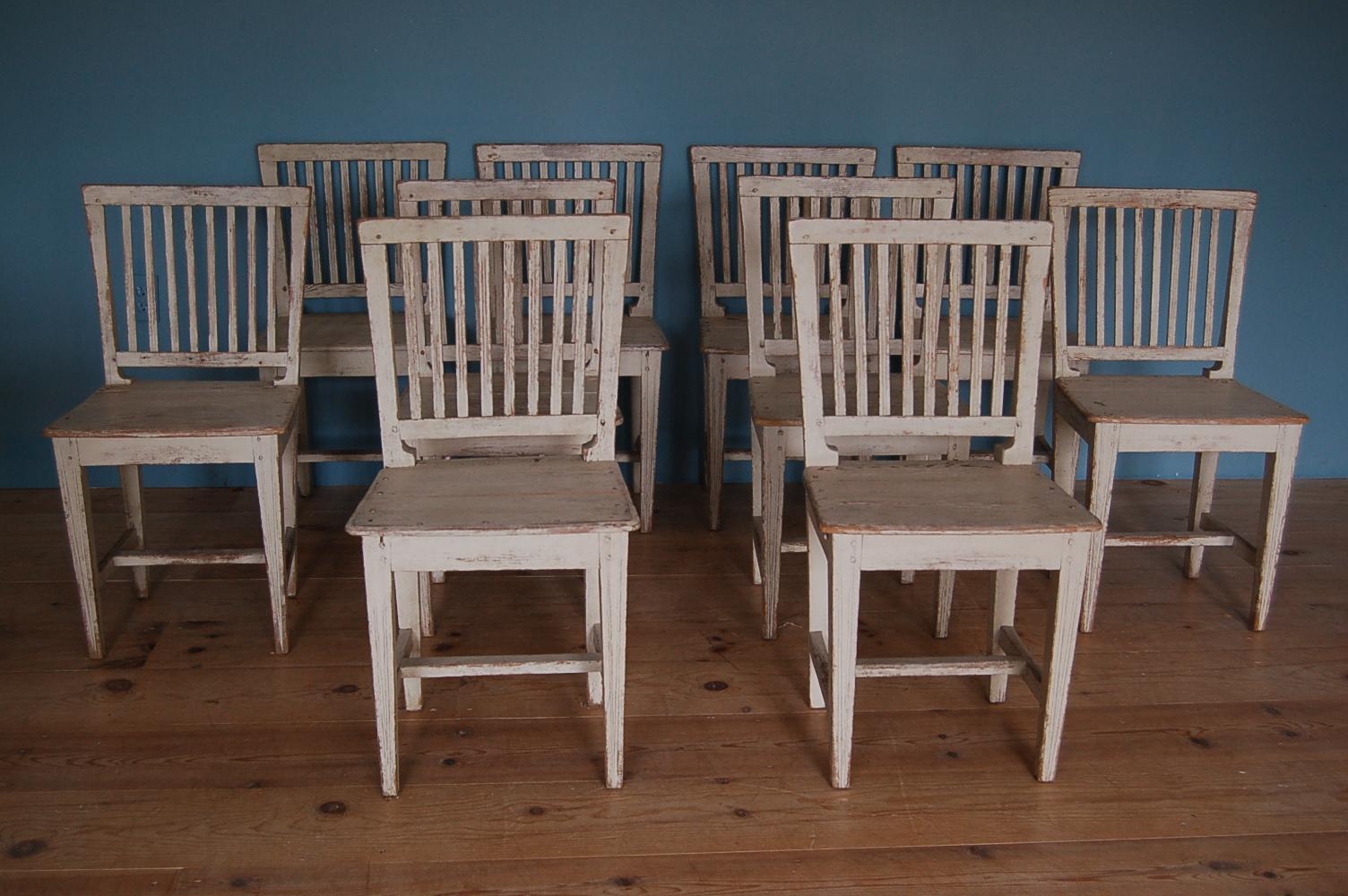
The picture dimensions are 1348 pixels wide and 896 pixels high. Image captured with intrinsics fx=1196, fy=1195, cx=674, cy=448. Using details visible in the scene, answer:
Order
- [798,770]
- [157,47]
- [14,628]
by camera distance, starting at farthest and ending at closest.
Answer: [157,47]
[14,628]
[798,770]

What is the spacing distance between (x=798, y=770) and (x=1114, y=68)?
8.25ft

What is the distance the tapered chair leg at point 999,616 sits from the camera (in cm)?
248

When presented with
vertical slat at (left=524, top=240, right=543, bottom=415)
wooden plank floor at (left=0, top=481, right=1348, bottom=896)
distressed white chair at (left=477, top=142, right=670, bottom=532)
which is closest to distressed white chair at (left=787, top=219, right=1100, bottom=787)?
wooden plank floor at (left=0, top=481, right=1348, bottom=896)

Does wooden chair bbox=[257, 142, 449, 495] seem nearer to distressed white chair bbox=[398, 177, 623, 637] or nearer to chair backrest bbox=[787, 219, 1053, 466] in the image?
distressed white chair bbox=[398, 177, 623, 637]

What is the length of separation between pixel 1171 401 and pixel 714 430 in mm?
1212

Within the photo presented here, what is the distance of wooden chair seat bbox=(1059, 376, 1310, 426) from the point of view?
272cm

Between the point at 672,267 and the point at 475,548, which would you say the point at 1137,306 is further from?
the point at 475,548

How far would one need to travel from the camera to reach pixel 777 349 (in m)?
2.93

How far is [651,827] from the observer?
213cm

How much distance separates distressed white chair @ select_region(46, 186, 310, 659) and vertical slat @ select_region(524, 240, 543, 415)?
0.65 m

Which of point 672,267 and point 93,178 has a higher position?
point 93,178

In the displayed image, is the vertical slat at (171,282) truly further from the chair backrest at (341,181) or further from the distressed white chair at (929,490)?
the distressed white chair at (929,490)

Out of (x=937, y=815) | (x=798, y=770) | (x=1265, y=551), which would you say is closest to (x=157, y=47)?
(x=798, y=770)

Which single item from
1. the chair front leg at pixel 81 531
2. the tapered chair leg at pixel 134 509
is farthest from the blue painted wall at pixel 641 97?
the chair front leg at pixel 81 531
